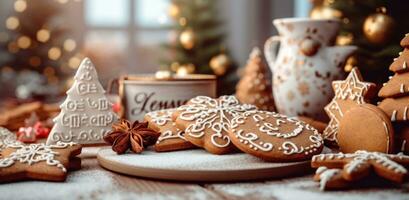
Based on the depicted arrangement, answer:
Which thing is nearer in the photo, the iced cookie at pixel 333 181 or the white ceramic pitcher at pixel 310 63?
the iced cookie at pixel 333 181

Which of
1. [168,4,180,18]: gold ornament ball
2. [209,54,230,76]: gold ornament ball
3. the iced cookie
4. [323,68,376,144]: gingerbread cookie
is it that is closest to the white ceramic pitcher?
[323,68,376,144]: gingerbread cookie

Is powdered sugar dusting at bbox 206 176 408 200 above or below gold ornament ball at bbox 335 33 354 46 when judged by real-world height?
below

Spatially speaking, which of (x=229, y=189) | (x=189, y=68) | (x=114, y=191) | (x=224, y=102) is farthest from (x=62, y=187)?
(x=189, y=68)

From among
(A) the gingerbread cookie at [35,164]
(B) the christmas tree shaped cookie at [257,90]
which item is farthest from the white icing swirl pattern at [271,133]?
(B) the christmas tree shaped cookie at [257,90]

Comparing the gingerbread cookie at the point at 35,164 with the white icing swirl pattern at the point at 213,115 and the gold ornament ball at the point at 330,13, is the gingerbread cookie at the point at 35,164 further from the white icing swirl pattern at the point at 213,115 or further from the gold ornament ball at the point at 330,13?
the gold ornament ball at the point at 330,13

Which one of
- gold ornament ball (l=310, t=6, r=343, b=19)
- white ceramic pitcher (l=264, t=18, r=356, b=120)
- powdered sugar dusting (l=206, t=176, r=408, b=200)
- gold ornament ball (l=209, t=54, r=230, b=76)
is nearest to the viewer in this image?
powdered sugar dusting (l=206, t=176, r=408, b=200)

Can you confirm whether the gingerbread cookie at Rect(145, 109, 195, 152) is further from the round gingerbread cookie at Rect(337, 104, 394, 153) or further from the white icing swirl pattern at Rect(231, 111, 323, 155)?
the round gingerbread cookie at Rect(337, 104, 394, 153)
